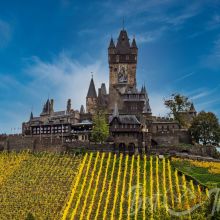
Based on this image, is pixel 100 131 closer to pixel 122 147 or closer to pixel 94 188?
pixel 122 147

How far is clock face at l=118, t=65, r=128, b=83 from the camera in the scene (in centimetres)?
10675

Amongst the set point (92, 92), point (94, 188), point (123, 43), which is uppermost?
point (123, 43)

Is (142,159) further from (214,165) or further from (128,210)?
(128,210)

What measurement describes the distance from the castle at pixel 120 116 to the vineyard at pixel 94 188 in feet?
32.2

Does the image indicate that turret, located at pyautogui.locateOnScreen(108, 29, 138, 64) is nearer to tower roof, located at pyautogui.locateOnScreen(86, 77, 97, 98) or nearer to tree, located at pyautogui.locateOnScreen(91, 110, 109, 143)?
tower roof, located at pyautogui.locateOnScreen(86, 77, 97, 98)

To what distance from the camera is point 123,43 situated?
361 ft

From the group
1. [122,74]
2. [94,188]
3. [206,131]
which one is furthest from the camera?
[122,74]

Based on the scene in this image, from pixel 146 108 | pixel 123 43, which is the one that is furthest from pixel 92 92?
pixel 146 108

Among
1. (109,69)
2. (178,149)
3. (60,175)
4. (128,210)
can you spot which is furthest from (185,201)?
(109,69)

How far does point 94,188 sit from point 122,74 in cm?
5328

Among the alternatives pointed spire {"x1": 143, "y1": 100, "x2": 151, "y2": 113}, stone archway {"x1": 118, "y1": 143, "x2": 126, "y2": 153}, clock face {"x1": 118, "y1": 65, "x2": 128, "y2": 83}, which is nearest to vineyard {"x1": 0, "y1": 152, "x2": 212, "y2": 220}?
stone archway {"x1": 118, "y1": 143, "x2": 126, "y2": 153}

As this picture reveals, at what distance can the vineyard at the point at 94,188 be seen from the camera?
161 feet

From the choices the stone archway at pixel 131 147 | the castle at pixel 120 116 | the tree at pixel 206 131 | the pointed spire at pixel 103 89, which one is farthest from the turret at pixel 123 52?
the stone archway at pixel 131 147

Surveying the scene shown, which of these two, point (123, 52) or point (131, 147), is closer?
point (131, 147)
